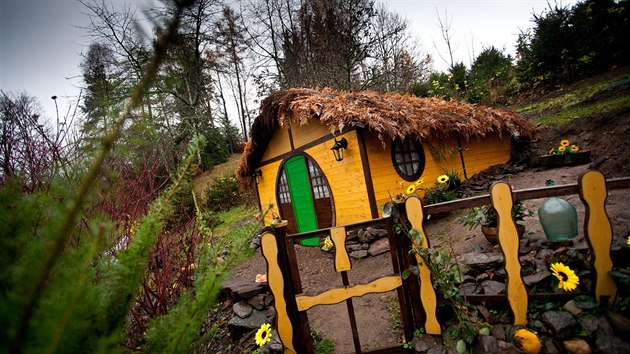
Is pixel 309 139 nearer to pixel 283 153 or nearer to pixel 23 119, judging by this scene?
pixel 283 153

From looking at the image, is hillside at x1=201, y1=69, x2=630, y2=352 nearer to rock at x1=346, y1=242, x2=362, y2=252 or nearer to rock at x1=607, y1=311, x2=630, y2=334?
rock at x1=346, y1=242, x2=362, y2=252

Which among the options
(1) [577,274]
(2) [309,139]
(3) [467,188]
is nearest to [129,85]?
(1) [577,274]

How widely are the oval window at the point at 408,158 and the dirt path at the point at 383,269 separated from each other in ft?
3.74

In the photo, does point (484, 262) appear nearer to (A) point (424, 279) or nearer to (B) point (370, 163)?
(A) point (424, 279)

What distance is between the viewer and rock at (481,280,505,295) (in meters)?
2.27

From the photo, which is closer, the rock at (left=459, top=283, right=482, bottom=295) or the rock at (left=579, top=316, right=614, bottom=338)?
the rock at (left=579, top=316, right=614, bottom=338)

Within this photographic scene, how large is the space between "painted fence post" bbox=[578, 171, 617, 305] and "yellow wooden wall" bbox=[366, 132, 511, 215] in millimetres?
3305

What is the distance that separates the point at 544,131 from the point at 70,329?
36.3ft

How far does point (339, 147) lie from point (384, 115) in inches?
42.1

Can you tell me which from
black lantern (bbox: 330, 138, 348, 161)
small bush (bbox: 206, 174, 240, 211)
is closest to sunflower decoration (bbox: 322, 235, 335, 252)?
black lantern (bbox: 330, 138, 348, 161)

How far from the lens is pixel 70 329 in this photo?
0.48 m

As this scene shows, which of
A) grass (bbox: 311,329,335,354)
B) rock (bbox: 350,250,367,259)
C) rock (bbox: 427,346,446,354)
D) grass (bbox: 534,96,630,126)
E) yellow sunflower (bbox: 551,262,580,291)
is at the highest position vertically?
grass (bbox: 534,96,630,126)

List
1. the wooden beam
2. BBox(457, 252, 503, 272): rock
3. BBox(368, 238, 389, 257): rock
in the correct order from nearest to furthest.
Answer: the wooden beam < BBox(457, 252, 503, 272): rock < BBox(368, 238, 389, 257): rock

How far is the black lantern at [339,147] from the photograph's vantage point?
18.1 feet
